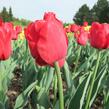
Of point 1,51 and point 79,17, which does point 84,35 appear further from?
point 79,17

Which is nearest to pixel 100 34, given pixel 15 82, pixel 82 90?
pixel 82 90

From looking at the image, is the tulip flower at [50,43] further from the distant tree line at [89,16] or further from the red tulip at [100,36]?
the distant tree line at [89,16]

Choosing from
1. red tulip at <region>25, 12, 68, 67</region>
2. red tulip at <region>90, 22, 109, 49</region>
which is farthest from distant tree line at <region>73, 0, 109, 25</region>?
red tulip at <region>25, 12, 68, 67</region>

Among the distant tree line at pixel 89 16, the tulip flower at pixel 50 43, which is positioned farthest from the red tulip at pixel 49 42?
the distant tree line at pixel 89 16

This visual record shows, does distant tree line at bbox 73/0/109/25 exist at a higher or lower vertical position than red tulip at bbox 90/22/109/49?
higher

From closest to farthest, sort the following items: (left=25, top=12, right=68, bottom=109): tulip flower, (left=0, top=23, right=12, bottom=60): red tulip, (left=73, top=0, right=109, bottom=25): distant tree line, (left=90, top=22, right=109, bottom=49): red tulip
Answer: (left=25, top=12, right=68, bottom=109): tulip flower → (left=0, top=23, right=12, bottom=60): red tulip → (left=90, top=22, right=109, bottom=49): red tulip → (left=73, top=0, right=109, bottom=25): distant tree line

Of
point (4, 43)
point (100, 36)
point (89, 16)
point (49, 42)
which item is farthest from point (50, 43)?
point (89, 16)

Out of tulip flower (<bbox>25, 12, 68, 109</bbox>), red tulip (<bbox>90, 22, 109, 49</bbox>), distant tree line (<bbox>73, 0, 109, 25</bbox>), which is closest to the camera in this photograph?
tulip flower (<bbox>25, 12, 68, 109</bbox>)

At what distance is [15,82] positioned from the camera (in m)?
4.79

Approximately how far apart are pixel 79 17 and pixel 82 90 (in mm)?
37970

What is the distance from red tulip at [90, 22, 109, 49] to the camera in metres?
2.31

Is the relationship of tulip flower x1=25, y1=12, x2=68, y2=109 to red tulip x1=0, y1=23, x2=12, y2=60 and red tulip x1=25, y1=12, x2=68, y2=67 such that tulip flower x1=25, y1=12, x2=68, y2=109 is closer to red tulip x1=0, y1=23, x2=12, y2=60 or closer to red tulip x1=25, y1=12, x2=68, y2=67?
red tulip x1=25, y1=12, x2=68, y2=67

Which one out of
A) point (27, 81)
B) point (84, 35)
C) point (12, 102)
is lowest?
point (12, 102)

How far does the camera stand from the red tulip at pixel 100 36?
90.8 inches
